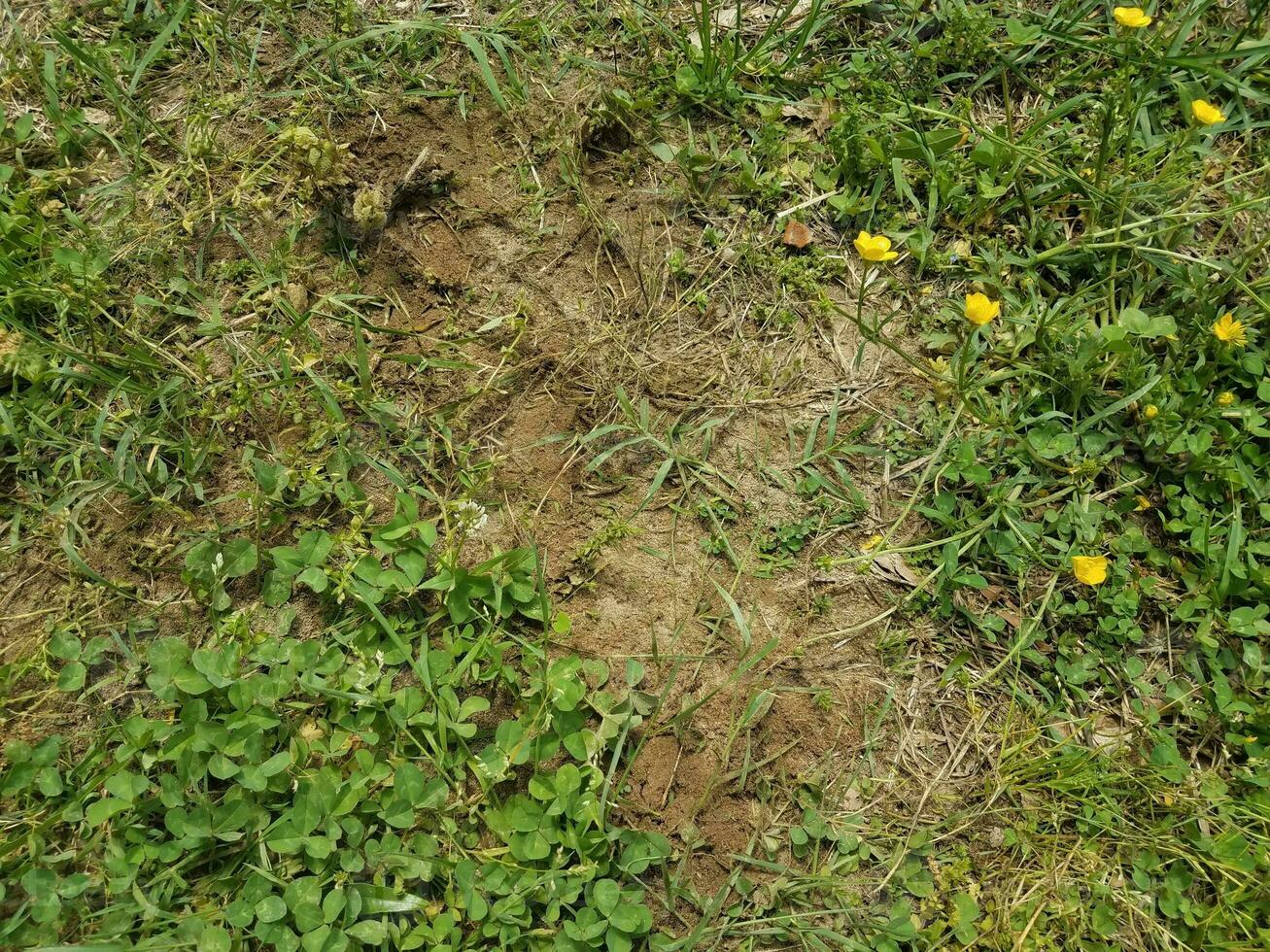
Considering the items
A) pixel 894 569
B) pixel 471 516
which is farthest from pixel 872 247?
pixel 471 516

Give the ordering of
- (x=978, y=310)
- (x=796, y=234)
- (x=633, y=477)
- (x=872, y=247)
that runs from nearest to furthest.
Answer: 1. (x=978, y=310)
2. (x=872, y=247)
3. (x=633, y=477)
4. (x=796, y=234)

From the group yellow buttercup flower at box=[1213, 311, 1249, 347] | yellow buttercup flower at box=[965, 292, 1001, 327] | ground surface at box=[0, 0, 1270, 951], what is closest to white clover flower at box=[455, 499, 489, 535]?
ground surface at box=[0, 0, 1270, 951]

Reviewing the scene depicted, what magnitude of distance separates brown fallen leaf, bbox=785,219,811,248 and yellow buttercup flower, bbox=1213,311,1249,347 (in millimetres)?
1221

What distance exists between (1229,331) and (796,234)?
1.29 meters

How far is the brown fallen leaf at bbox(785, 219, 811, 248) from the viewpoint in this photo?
8.71 ft

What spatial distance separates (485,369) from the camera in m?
2.50

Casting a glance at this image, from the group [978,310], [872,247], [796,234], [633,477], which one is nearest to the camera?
[978,310]

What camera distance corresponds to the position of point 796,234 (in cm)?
266

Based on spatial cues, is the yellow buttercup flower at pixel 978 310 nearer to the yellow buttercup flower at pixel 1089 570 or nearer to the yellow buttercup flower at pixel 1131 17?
the yellow buttercup flower at pixel 1089 570

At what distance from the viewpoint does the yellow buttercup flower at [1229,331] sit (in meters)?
2.45

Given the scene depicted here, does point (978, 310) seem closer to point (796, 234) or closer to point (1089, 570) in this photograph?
point (796, 234)

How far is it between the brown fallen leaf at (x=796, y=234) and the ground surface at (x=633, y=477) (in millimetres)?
34

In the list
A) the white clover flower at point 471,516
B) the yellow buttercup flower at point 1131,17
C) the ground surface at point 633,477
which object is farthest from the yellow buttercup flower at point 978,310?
the white clover flower at point 471,516

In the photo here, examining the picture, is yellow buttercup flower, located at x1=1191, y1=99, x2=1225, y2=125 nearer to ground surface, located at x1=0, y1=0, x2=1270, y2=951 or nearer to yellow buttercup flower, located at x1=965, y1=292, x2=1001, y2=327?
ground surface, located at x1=0, y1=0, x2=1270, y2=951
